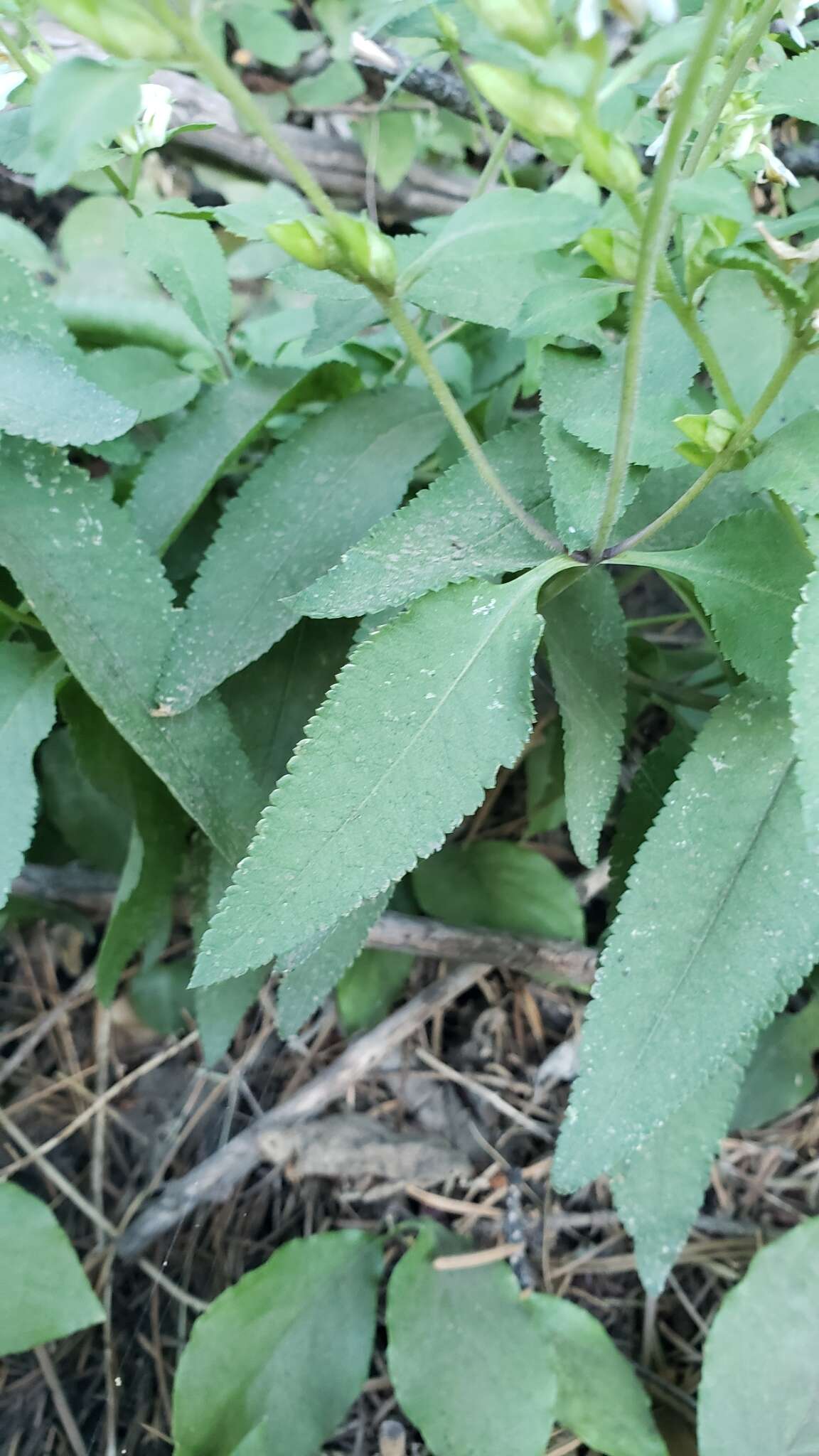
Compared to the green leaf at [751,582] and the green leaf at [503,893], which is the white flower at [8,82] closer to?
the green leaf at [751,582]

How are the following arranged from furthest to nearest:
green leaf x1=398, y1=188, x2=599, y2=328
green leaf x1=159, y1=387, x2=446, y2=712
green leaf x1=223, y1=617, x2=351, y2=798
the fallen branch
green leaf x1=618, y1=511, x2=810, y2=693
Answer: the fallen branch
green leaf x1=223, y1=617, x2=351, y2=798
green leaf x1=159, y1=387, x2=446, y2=712
green leaf x1=618, y1=511, x2=810, y2=693
green leaf x1=398, y1=188, x2=599, y2=328

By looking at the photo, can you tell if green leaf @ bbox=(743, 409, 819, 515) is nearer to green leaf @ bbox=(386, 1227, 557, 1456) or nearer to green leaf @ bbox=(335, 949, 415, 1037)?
green leaf @ bbox=(335, 949, 415, 1037)

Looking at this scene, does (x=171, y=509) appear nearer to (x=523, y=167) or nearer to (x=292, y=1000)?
(x=292, y=1000)

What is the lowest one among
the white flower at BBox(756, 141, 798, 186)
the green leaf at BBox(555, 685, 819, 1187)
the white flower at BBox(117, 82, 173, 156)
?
the green leaf at BBox(555, 685, 819, 1187)

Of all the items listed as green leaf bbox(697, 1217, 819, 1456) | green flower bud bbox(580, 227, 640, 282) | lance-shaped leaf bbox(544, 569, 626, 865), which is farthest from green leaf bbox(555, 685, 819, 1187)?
green leaf bbox(697, 1217, 819, 1456)

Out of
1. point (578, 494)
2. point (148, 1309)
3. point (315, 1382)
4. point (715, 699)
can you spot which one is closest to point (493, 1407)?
point (315, 1382)

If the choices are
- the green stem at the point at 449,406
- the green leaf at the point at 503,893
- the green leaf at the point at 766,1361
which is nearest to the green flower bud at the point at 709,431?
the green stem at the point at 449,406

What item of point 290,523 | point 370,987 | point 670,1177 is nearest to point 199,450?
point 290,523
